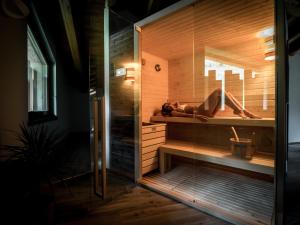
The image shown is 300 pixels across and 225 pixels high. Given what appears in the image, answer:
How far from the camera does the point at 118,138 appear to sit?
2.50 meters

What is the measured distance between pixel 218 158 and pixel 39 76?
2.81 metres

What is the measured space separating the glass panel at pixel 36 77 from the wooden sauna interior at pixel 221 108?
1.47 m

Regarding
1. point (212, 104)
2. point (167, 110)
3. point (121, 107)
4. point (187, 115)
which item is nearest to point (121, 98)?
point (121, 107)

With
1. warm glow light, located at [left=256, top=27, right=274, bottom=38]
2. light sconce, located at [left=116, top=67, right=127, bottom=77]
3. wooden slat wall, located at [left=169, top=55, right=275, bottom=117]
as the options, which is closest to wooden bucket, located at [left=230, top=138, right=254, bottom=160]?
wooden slat wall, located at [left=169, top=55, right=275, bottom=117]

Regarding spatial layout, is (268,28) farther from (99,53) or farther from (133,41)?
(99,53)

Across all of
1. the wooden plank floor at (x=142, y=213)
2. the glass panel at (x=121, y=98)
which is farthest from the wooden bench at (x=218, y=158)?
the wooden plank floor at (x=142, y=213)

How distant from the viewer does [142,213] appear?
1.60 meters

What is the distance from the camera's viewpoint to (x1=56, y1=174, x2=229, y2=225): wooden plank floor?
148 cm

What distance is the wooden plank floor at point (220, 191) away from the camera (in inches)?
62.4

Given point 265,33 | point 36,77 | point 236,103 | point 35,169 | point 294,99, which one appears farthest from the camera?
point 294,99

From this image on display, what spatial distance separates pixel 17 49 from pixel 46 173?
137 cm

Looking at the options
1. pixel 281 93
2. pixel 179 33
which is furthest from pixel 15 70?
pixel 281 93

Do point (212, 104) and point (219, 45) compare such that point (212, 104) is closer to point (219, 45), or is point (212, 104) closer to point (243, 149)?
point (243, 149)

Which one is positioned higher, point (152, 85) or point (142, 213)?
point (152, 85)
